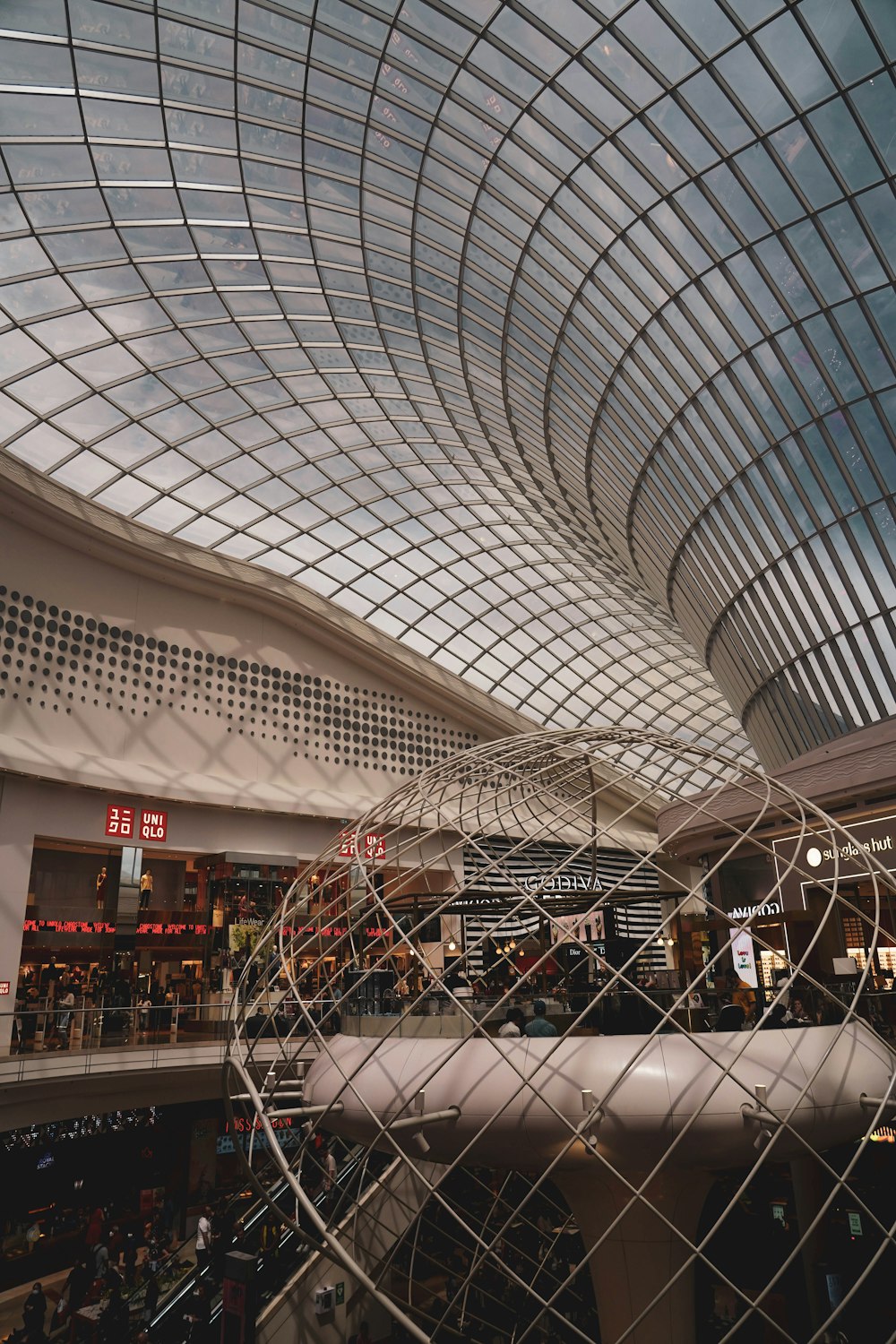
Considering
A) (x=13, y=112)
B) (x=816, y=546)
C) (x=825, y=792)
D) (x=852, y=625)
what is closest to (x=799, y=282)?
(x=816, y=546)

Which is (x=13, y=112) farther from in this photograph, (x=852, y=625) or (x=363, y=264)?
(x=852, y=625)

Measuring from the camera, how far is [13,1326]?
21703mm

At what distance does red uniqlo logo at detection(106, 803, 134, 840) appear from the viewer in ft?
104

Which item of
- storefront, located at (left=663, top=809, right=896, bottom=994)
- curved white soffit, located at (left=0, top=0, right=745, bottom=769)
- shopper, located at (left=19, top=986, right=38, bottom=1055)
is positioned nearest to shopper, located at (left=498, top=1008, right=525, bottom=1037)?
storefront, located at (left=663, top=809, right=896, bottom=994)

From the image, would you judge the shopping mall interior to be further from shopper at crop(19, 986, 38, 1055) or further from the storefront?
the storefront

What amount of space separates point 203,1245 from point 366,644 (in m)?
24.9

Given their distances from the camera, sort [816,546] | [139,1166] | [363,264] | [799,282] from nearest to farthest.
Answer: [799,282] < [816,546] < [363,264] < [139,1166]

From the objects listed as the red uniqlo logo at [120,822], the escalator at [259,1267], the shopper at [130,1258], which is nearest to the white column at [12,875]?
Result: the red uniqlo logo at [120,822]

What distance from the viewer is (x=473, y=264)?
26.7m

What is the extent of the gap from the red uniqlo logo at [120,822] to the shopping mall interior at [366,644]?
0.77ft

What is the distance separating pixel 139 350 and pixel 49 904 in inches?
734

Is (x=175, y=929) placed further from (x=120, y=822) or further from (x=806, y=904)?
(x=806, y=904)

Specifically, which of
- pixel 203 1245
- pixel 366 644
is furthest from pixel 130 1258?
pixel 366 644

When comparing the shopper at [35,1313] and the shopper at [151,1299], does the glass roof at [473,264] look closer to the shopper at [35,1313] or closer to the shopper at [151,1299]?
the shopper at [151,1299]
